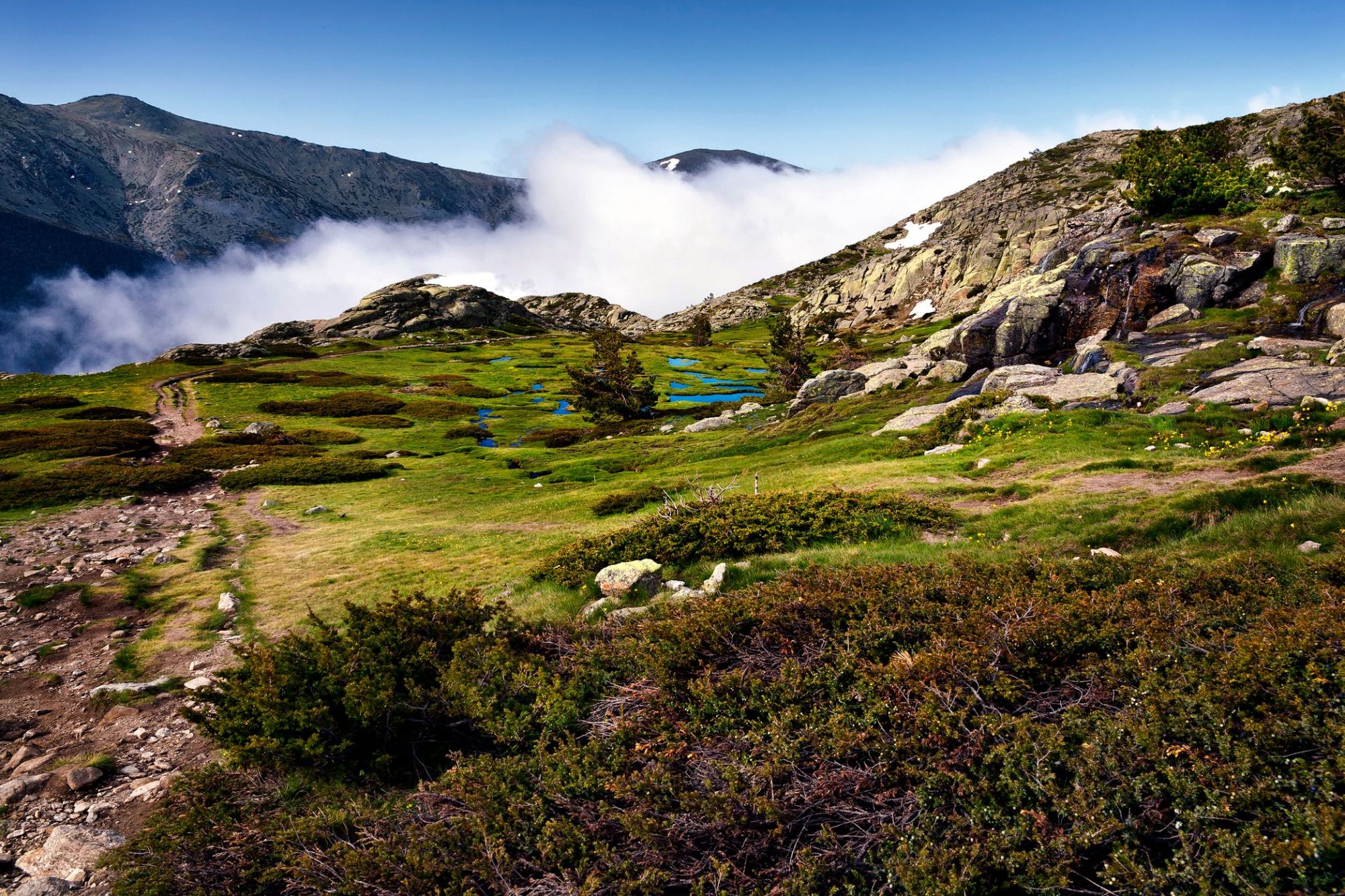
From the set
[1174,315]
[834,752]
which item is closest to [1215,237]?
[1174,315]

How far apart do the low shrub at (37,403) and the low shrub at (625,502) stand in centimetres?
7213

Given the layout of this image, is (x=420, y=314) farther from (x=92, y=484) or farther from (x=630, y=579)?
(x=630, y=579)

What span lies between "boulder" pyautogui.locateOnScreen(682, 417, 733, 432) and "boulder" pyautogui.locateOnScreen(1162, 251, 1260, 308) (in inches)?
1265

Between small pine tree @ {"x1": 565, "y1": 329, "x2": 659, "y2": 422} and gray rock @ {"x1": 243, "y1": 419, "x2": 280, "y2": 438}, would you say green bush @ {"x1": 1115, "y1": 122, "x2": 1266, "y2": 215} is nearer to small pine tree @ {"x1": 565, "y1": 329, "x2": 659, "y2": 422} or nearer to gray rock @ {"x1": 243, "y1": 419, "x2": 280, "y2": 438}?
small pine tree @ {"x1": 565, "y1": 329, "x2": 659, "y2": 422}

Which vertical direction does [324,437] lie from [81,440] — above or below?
below

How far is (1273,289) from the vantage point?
102 ft

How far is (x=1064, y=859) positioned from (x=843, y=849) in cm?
171

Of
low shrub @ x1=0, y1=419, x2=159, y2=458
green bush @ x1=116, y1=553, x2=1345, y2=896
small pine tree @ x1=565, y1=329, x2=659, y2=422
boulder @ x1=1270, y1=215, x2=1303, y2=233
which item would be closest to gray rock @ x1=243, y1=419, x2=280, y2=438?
low shrub @ x1=0, y1=419, x2=159, y2=458

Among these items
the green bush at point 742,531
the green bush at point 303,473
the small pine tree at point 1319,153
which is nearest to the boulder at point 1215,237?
the small pine tree at point 1319,153

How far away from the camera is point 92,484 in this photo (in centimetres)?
3161

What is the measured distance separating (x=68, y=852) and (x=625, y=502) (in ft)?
62.9

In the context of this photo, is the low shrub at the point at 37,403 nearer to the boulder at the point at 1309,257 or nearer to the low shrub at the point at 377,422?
the low shrub at the point at 377,422

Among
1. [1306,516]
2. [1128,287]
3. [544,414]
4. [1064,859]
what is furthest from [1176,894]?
[544,414]

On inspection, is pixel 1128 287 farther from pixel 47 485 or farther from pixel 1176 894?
pixel 47 485
